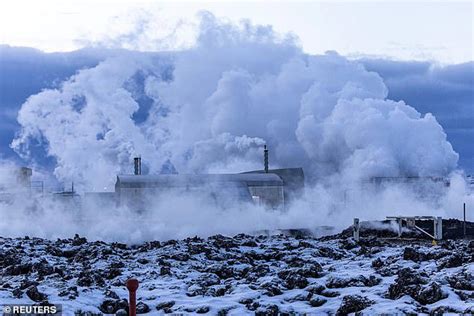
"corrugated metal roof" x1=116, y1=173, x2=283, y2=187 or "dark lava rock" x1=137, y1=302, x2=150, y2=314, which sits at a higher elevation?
"corrugated metal roof" x1=116, y1=173, x2=283, y2=187

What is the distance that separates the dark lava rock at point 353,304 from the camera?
43.4 feet

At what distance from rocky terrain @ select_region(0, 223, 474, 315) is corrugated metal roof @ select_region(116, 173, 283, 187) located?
24.8 m

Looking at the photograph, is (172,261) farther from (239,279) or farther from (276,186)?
(276,186)

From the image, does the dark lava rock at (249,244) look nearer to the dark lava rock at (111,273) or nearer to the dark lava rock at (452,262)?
the dark lava rock at (111,273)

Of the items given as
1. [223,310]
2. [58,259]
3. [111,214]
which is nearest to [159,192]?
[111,214]

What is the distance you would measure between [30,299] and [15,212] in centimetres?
3207

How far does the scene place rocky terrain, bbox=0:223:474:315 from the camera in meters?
13.6

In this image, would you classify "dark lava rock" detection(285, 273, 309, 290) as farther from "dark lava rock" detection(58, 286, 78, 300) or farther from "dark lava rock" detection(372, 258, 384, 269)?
"dark lava rock" detection(58, 286, 78, 300)

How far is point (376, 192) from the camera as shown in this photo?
5384 centimetres

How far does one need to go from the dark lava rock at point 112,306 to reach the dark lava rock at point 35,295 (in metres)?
1.11

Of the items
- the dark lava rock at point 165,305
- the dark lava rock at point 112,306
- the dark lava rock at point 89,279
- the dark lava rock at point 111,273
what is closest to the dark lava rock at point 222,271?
the dark lava rock at point 111,273

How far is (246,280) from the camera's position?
648 inches

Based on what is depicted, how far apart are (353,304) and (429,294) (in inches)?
53.9

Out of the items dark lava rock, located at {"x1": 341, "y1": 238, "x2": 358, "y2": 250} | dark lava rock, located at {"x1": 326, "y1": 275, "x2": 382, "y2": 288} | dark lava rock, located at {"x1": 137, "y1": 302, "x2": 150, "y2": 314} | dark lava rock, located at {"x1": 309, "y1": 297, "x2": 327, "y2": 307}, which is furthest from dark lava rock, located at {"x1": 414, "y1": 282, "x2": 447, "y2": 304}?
dark lava rock, located at {"x1": 341, "y1": 238, "x2": 358, "y2": 250}
